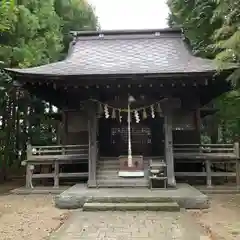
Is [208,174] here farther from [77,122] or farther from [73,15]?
[73,15]

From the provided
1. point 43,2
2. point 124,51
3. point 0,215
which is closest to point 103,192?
point 0,215

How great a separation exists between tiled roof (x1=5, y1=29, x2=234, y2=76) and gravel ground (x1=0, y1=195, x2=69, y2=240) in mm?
3977

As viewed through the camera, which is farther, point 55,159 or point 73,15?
point 73,15

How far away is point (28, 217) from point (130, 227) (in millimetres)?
2731

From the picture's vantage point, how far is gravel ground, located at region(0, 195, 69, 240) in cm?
652

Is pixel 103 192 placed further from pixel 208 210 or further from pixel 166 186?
pixel 208 210

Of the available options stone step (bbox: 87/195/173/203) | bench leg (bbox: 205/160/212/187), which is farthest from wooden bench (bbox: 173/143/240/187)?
stone step (bbox: 87/195/173/203)

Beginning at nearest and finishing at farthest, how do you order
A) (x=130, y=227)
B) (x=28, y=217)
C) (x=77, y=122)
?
(x=130, y=227)
(x=28, y=217)
(x=77, y=122)

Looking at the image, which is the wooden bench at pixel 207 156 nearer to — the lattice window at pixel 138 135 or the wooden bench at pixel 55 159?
the lattice window at pixel 138 135

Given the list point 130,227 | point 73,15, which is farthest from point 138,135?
point 73,15

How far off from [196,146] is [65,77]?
5.53m

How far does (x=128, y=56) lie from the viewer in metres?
13.7

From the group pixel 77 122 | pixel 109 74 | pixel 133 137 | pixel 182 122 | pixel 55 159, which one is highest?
pixel 109 74

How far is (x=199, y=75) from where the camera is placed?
428 inches
